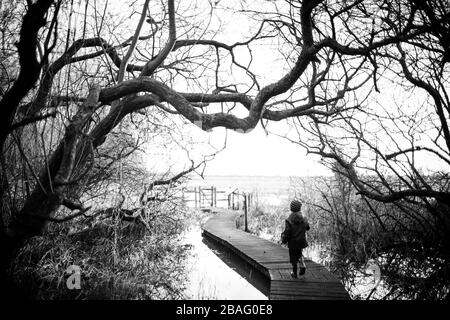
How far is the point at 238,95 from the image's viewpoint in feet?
14.1

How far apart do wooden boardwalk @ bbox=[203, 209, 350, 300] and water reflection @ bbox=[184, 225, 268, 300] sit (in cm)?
28

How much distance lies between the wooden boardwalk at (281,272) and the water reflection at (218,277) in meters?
0.28

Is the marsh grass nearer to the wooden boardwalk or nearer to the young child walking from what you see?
the wooden boardwalk

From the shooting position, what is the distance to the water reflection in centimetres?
536

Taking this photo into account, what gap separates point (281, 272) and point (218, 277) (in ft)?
5.59

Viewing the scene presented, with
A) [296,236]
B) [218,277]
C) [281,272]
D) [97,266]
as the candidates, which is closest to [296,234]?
[296,236]

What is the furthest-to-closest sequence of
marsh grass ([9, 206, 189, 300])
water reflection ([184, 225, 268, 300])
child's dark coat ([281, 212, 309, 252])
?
1. water reflection ([184, 225, 268, 300])
2. child's dark coat ([281, 212, 309, 252])
3. marsh grass ([9, 206, 189, 300])

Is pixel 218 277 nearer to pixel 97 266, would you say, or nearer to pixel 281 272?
pixel 281 272

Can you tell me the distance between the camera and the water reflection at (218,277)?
536 centimetres

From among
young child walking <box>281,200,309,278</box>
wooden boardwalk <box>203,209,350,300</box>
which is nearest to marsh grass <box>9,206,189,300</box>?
wooden boardwalk <box>203,209,350,300</box>

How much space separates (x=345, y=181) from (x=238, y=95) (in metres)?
4.55

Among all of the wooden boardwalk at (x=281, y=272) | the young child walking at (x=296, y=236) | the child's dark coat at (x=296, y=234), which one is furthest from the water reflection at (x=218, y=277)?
the child's dark coat at (x=296, y=234)
